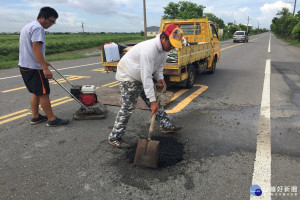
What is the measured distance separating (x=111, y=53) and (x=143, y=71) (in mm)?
3611

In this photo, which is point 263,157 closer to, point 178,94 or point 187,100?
point 187,100

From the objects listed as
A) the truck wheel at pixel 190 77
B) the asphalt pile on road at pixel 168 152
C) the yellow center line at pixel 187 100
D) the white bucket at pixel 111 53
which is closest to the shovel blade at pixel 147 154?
the asphalt pile on road at pixel 168 152

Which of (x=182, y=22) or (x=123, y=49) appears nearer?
(x=123, y=49)

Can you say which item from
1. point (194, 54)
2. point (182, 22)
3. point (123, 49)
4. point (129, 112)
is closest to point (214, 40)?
point (182, 22)

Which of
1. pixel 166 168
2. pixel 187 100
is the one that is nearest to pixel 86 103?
pixel 166 168

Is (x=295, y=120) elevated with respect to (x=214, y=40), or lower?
lower

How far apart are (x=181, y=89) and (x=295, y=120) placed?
3156mm

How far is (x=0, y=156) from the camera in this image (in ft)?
10.3

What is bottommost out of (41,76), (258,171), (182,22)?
(258,171)

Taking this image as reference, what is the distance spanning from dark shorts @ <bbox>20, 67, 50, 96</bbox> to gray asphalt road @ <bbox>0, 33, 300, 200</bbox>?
69cm

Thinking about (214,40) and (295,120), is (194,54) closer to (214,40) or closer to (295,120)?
(214,40)

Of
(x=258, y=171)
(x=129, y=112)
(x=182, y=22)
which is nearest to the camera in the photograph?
(x=258, y=171)

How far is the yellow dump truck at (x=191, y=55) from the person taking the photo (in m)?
5.90

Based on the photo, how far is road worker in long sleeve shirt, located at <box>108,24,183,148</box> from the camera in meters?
2.78
